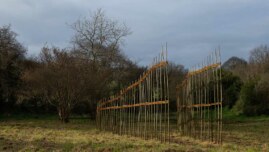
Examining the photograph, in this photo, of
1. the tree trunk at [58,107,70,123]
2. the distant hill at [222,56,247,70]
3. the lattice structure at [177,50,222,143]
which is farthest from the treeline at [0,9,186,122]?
the distant hill at [222,56,247,70]

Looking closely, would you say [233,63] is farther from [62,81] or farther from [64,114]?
[62,81]

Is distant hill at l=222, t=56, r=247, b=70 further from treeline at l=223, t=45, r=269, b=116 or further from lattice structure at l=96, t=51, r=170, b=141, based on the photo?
lattice structure at l=96, t=51, r=170, b=141

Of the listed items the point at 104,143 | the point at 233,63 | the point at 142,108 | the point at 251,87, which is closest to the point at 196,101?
the point at 142,108

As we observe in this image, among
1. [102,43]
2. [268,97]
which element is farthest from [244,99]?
[102,43]

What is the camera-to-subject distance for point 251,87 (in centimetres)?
2895

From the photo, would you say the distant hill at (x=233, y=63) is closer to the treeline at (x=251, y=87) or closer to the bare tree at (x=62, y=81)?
the treeline at (x=251, y=87)

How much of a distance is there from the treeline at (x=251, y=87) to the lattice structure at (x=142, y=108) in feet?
48.2

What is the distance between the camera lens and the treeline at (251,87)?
28.4 metres

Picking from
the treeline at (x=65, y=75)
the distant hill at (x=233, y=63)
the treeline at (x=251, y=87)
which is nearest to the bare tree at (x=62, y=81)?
the treeline at (x=65, y=75)

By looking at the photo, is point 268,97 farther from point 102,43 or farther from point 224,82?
point 102,43

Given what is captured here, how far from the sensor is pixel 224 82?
3384 centimetres

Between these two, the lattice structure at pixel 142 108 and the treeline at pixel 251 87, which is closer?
the lattice structure at pixel 142 108

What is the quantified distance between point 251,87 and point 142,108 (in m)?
17.2

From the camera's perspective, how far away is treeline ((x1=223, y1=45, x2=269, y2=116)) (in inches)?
1118
